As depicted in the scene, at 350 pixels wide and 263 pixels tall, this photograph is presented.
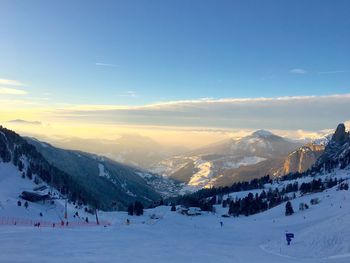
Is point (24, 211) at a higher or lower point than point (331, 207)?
lower

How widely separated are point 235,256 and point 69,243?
16511 mm

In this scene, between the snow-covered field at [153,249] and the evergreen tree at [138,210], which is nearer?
the snow-covered field at [153,249]

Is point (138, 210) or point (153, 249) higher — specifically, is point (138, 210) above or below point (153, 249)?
below

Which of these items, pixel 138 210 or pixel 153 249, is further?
pixel 138 210

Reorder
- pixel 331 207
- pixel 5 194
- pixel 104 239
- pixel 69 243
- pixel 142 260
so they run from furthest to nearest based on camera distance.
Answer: pixel 5 194, pixel 331 207, pixel 104 239, pixel 69 243, pixel 142 260

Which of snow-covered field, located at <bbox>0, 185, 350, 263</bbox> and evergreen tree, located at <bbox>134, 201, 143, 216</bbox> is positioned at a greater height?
snow-covered field, located at <bbox>0, 185, 350, 263</bbox>

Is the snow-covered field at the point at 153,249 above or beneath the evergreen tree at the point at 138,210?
above

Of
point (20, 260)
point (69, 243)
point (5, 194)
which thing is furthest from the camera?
point (5, 194)

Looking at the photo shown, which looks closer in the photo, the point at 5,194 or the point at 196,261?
the point at 196,261

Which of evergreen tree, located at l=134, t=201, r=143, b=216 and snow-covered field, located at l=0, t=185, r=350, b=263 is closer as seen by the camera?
snow-covered field, located at l=0, t=185, r=350, b=263

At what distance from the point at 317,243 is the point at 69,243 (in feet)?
89.4

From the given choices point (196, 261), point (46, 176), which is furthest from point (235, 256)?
point (46, 176)

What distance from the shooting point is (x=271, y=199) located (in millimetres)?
195500

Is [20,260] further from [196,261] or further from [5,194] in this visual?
[5,194]
